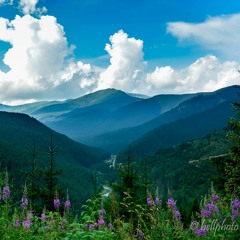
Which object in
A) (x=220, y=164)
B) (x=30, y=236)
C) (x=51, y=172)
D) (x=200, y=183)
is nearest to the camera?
(x=30, y=236)

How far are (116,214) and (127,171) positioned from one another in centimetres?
2006

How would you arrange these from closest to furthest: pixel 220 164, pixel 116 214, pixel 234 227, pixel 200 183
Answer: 1. pixel 116 214
2. pixel 234 227
3. pixel 220 164
4. pixel 200 183

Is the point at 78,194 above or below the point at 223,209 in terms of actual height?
below

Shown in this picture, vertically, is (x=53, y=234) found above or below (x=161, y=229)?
below

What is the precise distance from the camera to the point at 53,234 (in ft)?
19.4

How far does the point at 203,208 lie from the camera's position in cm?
677

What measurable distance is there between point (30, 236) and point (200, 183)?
192 meters

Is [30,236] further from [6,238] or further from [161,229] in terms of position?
[161,229]

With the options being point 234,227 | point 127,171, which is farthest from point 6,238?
point 127,171

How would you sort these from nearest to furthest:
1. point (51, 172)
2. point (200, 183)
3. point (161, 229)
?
point (161, 229), point (51, 172), point (200, 183)

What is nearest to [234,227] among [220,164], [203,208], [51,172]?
[203,208]

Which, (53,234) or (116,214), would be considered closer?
(116,214)

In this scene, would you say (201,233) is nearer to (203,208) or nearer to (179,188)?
(203,208)

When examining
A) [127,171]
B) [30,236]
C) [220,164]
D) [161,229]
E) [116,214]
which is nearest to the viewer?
[161,229]
